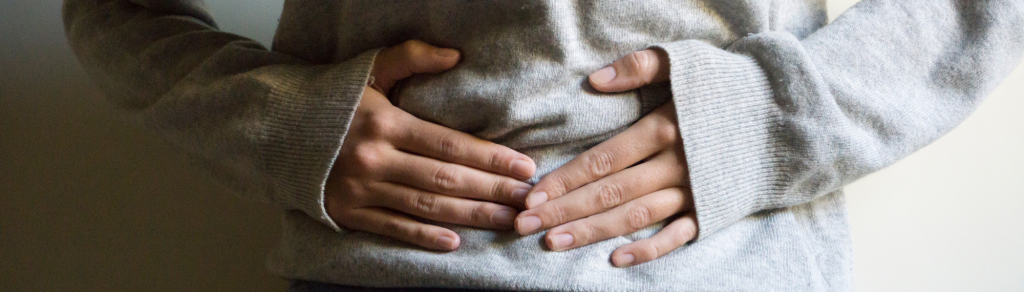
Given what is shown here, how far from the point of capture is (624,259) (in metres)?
0.49

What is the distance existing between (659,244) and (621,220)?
0.04m

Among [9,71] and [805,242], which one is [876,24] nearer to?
[805,242]

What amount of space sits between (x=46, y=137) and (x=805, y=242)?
45.0 inches

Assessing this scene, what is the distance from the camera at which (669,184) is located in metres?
0.51

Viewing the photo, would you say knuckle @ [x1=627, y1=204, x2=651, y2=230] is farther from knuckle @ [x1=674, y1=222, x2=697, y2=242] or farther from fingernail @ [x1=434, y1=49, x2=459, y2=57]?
fingernail @ [x1=434, y1=49, x2=459, y2=57]

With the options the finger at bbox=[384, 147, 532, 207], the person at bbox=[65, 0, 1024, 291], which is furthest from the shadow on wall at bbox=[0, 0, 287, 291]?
the finger at bbox=[384, 147, 532, 207]

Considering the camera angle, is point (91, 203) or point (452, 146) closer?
point (452, 146)

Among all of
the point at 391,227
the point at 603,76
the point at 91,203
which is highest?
the point at 603,76

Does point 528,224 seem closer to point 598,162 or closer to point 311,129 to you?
point 598,162

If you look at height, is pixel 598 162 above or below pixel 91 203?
above

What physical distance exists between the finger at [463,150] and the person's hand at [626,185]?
0.03 meters

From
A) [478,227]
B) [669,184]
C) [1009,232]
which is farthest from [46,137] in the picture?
[1009,232]

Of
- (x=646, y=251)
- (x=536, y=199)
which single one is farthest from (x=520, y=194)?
(x=646, y=251)

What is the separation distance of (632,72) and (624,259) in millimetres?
165
